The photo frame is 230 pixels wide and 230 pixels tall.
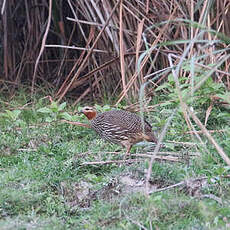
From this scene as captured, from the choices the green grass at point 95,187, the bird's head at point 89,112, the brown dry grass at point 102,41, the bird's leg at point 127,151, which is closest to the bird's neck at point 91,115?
the bird's head at point 89,112

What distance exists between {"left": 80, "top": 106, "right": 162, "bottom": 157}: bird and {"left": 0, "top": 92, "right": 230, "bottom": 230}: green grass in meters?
0.11

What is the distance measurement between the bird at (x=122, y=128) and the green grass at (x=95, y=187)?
108 millimetres

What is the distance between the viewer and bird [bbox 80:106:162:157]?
508 centimetres

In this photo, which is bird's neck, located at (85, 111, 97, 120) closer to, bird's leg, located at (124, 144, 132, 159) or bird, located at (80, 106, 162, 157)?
bird, located at (80, 106, 162, 157)

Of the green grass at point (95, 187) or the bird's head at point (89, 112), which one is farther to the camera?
the bird's head at point (89, 112)

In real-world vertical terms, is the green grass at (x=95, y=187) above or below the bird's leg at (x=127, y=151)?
above

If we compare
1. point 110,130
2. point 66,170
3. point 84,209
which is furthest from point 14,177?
point 110,130

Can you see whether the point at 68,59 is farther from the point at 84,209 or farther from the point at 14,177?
the point at 84,209

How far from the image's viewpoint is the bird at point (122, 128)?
Answer: 200 inches

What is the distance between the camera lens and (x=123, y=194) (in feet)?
13.0

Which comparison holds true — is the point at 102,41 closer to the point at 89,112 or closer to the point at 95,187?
the point at 89,112

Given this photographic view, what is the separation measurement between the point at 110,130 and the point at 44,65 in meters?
3.41

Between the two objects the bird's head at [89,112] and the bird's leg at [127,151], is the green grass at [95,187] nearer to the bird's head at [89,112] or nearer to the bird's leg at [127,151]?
the bird's leg at [127,151]

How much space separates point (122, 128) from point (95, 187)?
1084mm
